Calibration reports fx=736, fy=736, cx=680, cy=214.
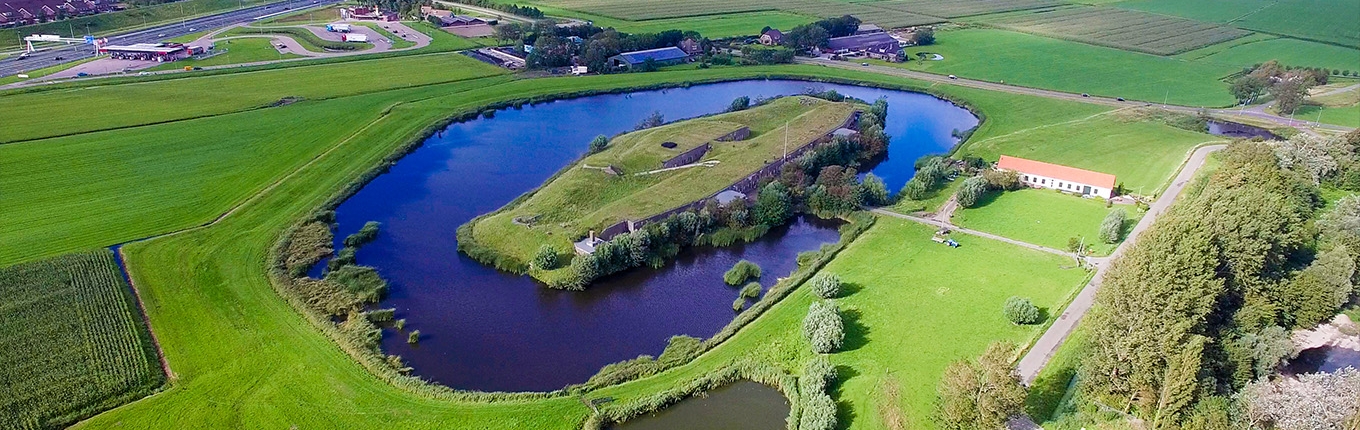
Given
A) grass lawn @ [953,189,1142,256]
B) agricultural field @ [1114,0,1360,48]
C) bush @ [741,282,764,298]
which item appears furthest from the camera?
agricultural field @ [1114,0,1360,48]

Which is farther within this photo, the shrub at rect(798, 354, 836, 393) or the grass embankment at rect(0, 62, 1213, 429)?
the shrub at rect(798, 354, 836, 393)

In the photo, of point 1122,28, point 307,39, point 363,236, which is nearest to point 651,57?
point 307,39

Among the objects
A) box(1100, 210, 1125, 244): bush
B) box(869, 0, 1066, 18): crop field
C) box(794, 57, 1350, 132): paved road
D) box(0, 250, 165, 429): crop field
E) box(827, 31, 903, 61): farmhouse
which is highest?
box(869, 0, 1066, 18): crop field

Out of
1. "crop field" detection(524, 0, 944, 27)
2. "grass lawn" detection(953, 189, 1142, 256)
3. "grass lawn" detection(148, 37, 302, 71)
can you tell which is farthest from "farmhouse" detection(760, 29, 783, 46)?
"grass lawn" detection(148, 37, 302, 71)

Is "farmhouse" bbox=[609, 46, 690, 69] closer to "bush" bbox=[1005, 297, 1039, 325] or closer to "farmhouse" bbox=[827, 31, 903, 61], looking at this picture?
"farmhouse" bbox=[827, 31, 903, 61]

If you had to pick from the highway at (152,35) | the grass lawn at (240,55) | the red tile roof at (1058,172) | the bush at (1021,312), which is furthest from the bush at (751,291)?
the highway at (152,35)

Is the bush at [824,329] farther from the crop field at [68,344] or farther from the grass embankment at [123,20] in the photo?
the grass embankment at [123,20]

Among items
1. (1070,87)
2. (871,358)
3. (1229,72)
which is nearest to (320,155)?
(871,358)
